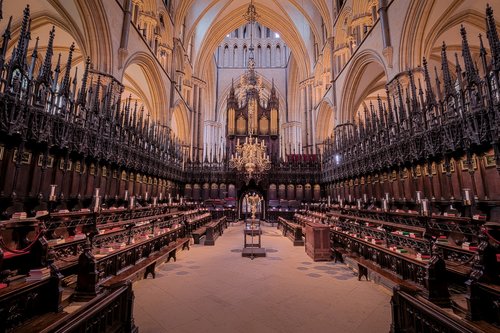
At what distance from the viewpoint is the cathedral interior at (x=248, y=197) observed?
2922 mm

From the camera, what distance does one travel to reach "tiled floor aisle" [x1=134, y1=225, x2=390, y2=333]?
3148 mm

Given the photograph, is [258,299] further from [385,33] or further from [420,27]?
[385,33]

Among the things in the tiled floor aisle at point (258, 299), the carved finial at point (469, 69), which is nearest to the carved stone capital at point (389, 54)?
the carved finial at point (469, 69)

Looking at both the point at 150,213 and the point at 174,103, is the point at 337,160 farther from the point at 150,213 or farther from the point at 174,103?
the point at 174,103

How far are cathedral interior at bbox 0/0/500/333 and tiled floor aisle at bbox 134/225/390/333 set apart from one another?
0.13ft

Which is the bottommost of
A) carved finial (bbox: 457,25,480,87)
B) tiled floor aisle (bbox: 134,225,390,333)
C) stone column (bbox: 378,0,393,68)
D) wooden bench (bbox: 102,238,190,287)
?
tiled floor aisle (bbox: 134,225,390,333)

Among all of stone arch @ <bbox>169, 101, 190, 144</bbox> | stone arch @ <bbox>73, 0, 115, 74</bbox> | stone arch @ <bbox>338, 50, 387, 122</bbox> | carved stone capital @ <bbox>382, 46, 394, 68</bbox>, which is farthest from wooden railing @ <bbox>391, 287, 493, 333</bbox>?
stone arch @ <bbox>169, 101, 190, 144</bbox>

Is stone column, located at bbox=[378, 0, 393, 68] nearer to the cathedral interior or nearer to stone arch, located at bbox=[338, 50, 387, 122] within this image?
the cathedral interior

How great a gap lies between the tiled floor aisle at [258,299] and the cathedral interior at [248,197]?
4 cm

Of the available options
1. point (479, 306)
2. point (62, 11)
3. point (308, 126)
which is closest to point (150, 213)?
point (62, 11)

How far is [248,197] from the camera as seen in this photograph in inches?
387

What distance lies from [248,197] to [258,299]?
591cm

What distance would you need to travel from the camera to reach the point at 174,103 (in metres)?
17.3

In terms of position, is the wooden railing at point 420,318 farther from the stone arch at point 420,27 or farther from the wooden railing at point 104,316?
the stone arch at point 420,27
